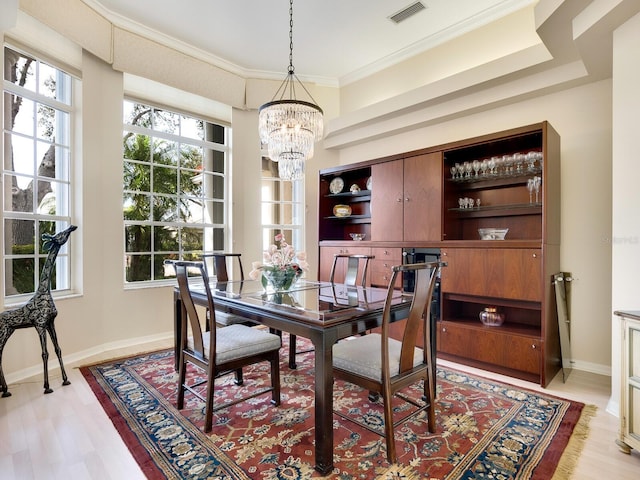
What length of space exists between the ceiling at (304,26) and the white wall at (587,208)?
1.09m

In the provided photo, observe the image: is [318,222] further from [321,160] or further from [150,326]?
[150,326]

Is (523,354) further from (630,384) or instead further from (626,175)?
(626,175)

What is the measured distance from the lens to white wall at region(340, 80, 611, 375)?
9.63 feet

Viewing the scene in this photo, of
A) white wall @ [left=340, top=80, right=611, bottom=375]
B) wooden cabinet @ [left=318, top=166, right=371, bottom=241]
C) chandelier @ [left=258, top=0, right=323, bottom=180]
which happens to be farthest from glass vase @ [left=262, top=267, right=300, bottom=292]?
white wall @ [left=340, top=80, right=611, bottom=375]

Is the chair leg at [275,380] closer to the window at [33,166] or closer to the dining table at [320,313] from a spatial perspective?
the dining table at [320,313]

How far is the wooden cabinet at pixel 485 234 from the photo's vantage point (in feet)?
9.30

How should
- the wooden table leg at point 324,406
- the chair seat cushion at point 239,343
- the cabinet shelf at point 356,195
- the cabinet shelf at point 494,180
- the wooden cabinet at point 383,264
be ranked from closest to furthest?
the wooden table leg at point 324,406 → the chair seat cushion at point 239,343 → the cabinet shelf at point 494,180 → the wooden cabinet at point 383,264 → the cabinet shelf at point 356,195

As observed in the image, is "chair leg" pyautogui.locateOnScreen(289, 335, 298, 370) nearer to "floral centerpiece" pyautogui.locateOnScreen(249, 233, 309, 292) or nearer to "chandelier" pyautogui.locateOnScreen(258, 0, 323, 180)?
"floral centerpiece" pyautogui.locateOnScreen(249, 233, 309, 292)

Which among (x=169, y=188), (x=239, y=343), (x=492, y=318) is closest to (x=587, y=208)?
(x=492, y=318)

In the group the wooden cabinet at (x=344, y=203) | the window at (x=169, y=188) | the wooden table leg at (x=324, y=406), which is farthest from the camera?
the wooden cabinet at (x=344, y=203)

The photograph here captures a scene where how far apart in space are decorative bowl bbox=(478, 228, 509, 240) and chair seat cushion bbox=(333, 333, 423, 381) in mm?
1703

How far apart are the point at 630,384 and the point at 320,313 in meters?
1.69

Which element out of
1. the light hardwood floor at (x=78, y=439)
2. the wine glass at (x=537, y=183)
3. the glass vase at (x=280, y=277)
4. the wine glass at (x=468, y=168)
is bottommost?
the light hardwood floor at (x=78, y=439)

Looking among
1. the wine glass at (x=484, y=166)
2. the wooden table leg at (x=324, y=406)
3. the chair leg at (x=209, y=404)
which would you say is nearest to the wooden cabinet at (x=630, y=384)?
the wooden table leg at (x=324, y=406)
